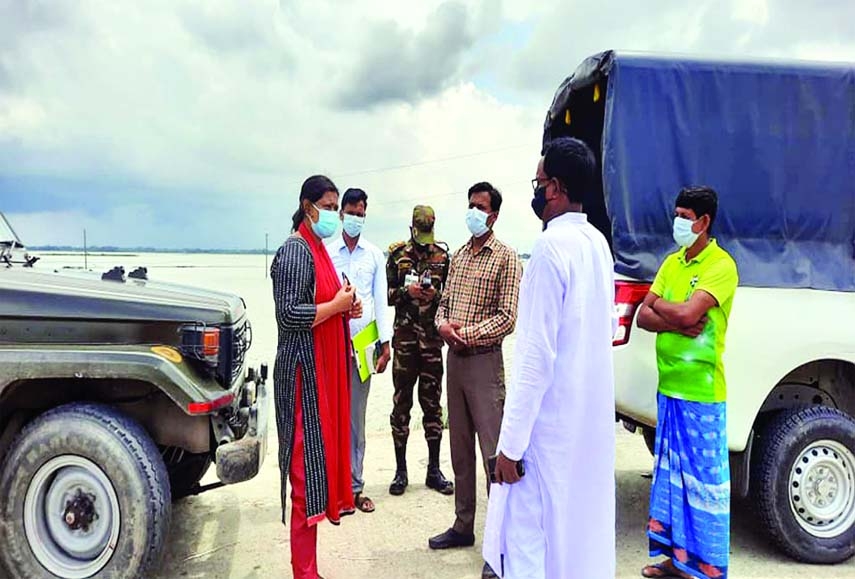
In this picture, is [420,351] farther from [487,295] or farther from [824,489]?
[824,489]

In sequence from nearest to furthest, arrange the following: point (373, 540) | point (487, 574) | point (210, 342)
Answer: point (210, 342)
point (487, 574)
point (373, 540)

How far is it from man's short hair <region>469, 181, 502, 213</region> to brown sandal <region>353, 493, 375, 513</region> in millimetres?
2171

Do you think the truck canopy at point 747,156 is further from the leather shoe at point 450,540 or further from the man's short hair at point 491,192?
the leather shoe at point 450,540

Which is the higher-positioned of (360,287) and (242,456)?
(360,287)

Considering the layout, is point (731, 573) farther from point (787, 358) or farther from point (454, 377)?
point (454, 377)

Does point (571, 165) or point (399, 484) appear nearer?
point (571, 165)

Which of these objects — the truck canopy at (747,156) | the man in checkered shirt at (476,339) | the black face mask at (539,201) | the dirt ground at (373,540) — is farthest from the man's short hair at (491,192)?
the dirt ground at (373,540)

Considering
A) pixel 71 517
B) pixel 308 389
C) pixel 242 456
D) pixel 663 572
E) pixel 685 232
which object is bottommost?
pixel 663 572

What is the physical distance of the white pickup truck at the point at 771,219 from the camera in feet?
12.8

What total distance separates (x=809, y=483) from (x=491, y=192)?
2.54 m

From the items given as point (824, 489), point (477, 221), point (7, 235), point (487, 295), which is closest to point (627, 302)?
point (487, 295)

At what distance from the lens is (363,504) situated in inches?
183

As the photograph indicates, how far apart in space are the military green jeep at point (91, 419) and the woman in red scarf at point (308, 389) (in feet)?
1.05

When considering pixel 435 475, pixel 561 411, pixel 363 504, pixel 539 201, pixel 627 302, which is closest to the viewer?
pixel 561 411
